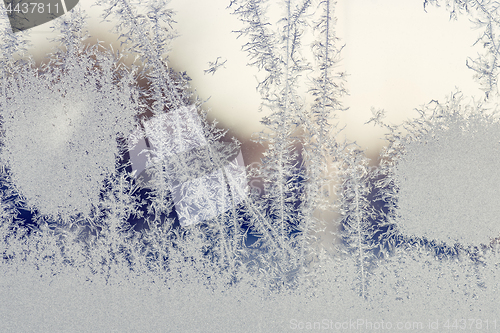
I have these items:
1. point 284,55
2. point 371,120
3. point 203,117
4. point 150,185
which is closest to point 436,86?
point 371,120

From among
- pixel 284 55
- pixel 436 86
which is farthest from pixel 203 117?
pixel 436 86

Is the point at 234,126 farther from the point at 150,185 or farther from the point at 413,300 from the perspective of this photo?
the point at 413,300

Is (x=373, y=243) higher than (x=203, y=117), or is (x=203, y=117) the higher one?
(x=203, y=117)

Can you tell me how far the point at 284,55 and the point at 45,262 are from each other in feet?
1.70

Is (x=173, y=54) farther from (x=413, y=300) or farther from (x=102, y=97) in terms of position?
(x=413, y=300)

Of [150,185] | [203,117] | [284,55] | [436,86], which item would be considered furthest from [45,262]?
[436,86]

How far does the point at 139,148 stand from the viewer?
47 centimetres

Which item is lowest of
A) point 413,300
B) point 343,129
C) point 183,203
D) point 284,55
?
point 413,300

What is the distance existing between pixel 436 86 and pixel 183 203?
17.6 inches

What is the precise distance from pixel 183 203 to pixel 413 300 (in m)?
0.39

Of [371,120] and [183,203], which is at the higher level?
[371,120]

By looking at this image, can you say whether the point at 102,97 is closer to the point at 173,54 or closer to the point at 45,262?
the point at 173,54

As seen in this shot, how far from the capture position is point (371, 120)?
467mm

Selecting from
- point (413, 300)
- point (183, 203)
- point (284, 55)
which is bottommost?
point (413, 300)
